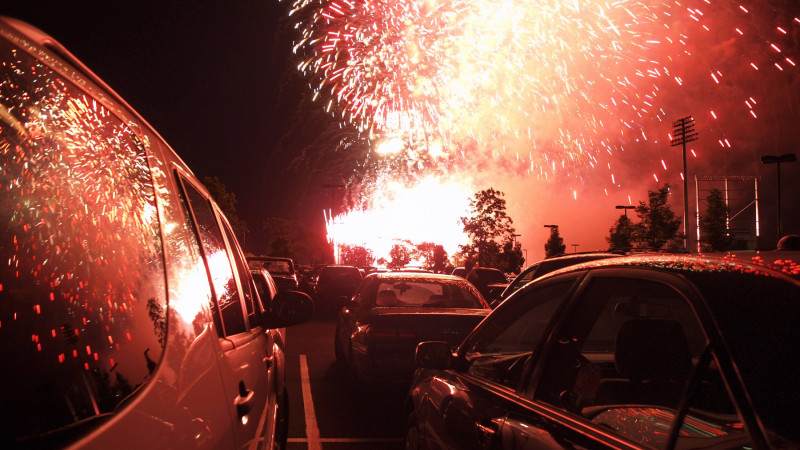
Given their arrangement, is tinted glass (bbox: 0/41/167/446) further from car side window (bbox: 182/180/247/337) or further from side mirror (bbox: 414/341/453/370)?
side mirror (bbox: 414/341/453/370)

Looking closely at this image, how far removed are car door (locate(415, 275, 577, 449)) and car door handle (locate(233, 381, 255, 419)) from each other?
922mm

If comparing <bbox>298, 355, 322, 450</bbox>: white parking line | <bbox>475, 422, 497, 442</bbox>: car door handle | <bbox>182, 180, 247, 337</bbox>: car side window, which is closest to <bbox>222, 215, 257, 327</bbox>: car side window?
<bbox>182, 180, 247, 337</bbox>: car side window

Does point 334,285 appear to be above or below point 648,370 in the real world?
below

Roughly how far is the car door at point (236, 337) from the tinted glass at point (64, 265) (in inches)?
32.6

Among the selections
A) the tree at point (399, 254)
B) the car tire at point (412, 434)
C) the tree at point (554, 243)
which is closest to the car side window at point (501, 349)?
the car tire at point (412, 434)

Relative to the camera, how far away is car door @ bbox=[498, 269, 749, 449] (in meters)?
1.95

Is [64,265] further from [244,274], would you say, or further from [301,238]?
[301,238]

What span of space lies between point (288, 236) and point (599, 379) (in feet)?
377

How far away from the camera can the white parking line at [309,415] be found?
6.47 metres

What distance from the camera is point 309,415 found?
768 centimetres

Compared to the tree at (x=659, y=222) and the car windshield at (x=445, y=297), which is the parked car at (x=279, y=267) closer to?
the car windshield at (x=445, y=297)

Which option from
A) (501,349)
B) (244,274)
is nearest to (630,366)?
(501,349)

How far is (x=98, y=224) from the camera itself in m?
1.51

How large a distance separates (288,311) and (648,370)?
2.16 meters
